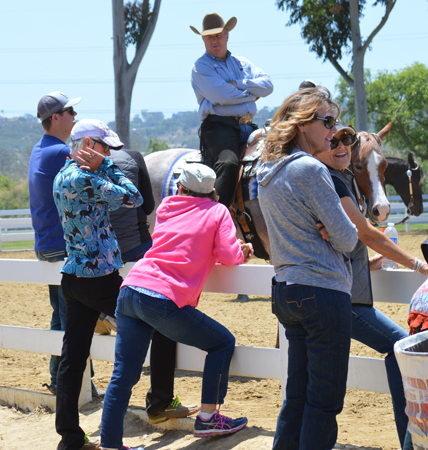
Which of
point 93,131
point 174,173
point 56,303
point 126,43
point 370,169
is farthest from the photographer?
point 126,43

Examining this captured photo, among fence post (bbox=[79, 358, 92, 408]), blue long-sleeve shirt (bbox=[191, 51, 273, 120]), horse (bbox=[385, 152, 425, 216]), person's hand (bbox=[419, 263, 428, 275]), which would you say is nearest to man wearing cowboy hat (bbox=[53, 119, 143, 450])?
fence post (bbox=[79, 358, 92, 408])

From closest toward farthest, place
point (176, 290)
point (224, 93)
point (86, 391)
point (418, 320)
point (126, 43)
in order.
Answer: point (418, 320) < point (176, 290) < point (86, 391) < point (224, 93) < point (126, 43)

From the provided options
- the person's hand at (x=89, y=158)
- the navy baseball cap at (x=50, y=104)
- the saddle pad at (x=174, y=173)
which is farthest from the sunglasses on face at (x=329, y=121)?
the saddle pad at (x=174, y=173)

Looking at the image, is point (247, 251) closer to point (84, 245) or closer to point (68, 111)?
point (84, 245)

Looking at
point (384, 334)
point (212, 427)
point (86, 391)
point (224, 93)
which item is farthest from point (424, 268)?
point (224, 93)

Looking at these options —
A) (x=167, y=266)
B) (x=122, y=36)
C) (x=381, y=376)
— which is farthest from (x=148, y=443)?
(x=122, y=36)

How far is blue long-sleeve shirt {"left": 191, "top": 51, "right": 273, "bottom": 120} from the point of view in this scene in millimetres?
5586

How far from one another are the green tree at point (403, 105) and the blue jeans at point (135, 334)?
105 ft

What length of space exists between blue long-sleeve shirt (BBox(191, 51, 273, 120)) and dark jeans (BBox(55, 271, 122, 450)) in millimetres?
2676

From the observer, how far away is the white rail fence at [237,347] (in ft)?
10.7

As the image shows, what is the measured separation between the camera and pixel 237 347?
3773 millimetres

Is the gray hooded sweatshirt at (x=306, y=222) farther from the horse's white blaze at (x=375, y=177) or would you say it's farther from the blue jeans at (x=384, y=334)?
the horse's white blaze at (x=375, y=177)

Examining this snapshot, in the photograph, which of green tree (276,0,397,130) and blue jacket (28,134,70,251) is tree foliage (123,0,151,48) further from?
blue jacket (28,134,70,251)

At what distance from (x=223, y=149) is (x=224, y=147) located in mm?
23
